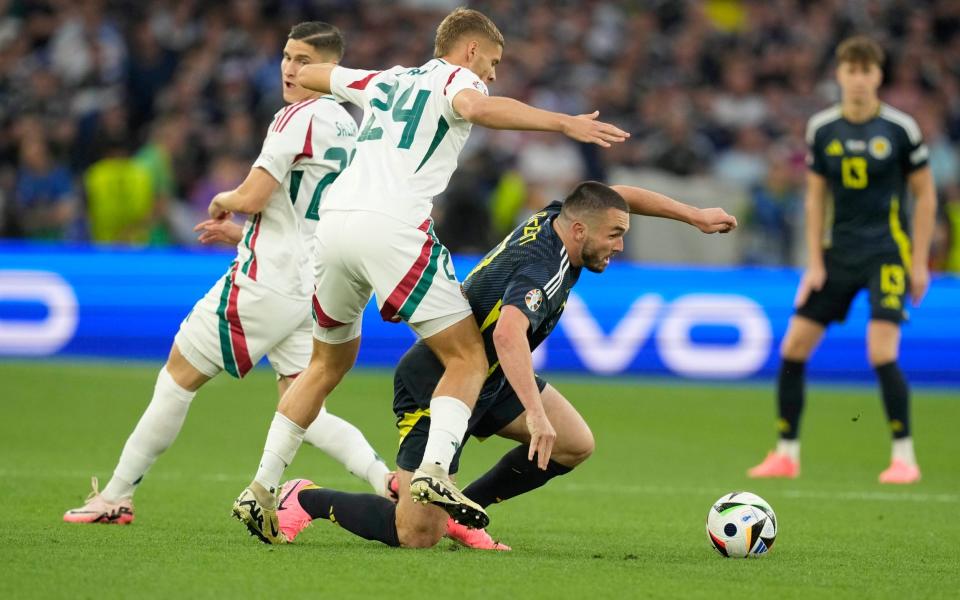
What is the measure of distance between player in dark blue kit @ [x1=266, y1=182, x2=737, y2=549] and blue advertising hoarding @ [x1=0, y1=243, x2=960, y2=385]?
7.47 meters

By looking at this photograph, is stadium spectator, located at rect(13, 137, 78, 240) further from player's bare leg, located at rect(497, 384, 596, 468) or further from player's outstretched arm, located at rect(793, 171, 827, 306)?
player's bare leg, located at rect(497, 384, 596, 468)

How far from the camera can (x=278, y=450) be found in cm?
575

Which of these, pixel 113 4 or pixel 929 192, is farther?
pixel 113 4

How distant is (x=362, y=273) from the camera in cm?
556

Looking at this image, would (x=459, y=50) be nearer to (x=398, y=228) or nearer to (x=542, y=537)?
(x=398, y=228)

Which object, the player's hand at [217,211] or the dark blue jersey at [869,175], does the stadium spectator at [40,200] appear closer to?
the dark blue jersey at [869,175]

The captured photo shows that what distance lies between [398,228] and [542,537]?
5.42 ft

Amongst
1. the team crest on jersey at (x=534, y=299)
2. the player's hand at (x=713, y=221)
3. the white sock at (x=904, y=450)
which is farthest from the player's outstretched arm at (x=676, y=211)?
the white sock at (x=904, y=450)

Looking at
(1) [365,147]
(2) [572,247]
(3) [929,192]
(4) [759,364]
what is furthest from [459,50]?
(4) [759,364]

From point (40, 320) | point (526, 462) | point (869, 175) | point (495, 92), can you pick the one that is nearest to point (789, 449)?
point (869, 175)

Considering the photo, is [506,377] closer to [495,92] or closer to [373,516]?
[373,516]

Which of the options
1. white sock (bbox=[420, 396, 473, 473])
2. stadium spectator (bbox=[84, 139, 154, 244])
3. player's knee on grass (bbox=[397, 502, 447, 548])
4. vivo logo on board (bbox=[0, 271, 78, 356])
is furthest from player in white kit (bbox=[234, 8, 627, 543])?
stadium spectator (bbox=[84, 139, 154, 244])

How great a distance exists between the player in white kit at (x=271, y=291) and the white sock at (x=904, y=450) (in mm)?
3819

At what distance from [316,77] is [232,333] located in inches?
46.6
